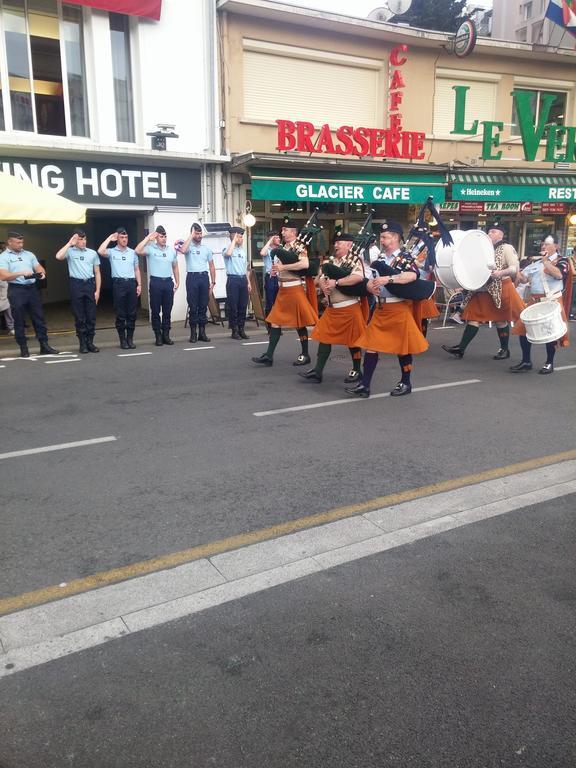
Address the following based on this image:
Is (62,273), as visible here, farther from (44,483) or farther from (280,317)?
(44,483)

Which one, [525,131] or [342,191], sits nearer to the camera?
[342,191]

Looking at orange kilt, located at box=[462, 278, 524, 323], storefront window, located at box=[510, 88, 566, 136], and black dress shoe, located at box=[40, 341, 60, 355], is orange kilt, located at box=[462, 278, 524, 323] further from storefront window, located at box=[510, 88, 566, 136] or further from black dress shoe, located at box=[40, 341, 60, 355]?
storefront window, located at box=[510, 88, 566, 136]

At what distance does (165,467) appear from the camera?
204 inches

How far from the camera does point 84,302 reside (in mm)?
10500

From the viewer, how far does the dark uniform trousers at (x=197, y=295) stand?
11711 millimetres

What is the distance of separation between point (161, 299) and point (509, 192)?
11.3m

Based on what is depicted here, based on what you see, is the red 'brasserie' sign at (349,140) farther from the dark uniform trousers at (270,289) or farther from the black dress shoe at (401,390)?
the black dress shoe at (401,390)

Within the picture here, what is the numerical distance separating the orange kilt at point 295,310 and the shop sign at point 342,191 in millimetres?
6384

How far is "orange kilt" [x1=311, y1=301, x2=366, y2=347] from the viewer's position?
7770 millimetres

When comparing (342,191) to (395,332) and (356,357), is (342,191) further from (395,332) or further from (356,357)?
(395,332)

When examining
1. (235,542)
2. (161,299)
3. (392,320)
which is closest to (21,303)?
(161,299)

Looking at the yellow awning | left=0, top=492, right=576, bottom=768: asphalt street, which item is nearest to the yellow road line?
left=0, top=492, right=576, bottom=768: asphalt street

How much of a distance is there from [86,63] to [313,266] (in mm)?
8357

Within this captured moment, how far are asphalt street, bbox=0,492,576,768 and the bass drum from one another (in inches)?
254
